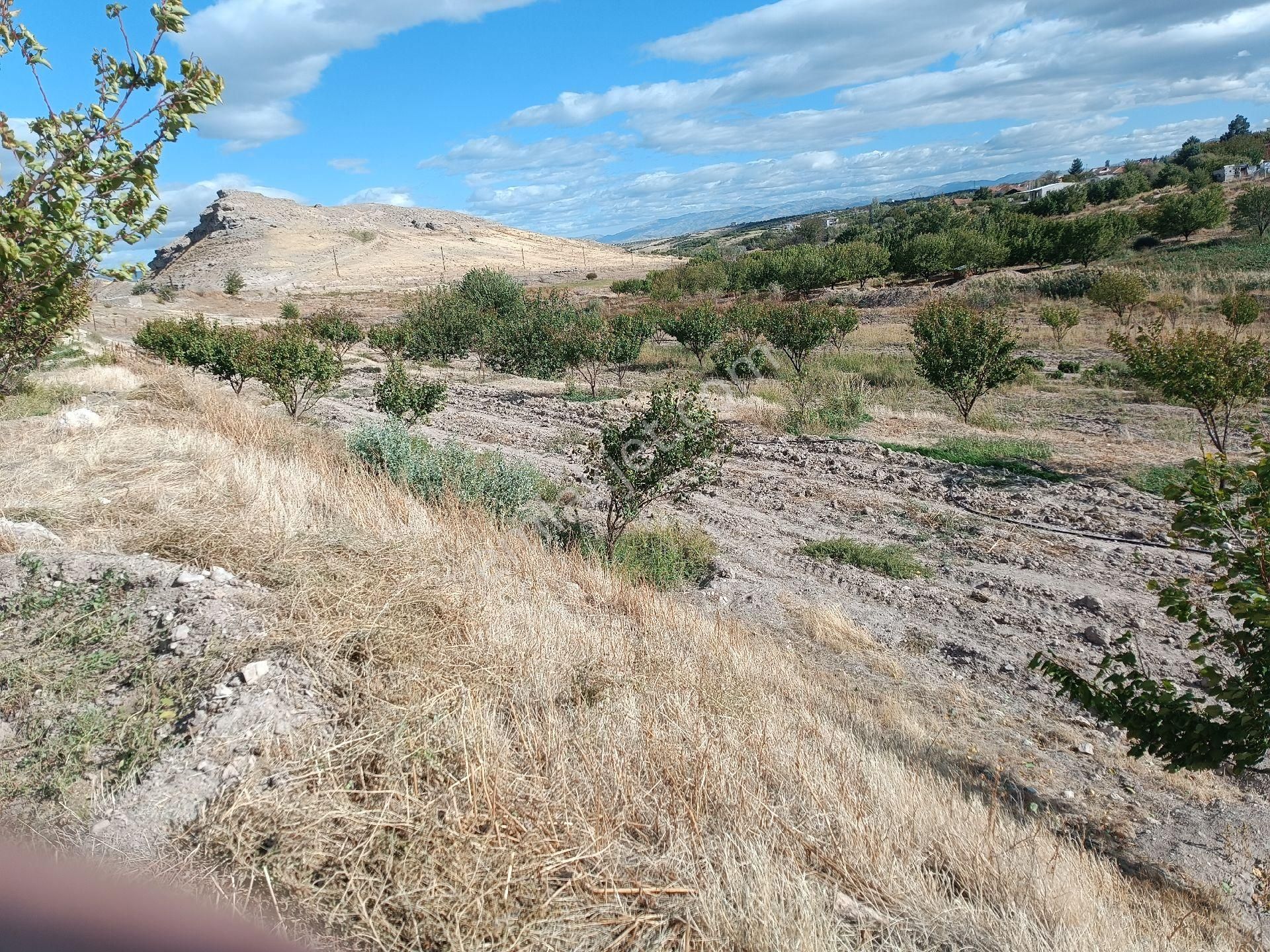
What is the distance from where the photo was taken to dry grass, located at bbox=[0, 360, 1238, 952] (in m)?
2.38

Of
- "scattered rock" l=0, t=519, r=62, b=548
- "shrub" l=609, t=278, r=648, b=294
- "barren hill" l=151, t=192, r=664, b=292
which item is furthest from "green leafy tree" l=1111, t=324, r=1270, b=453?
"barren hill" l=151, t=192, r=664, b=292

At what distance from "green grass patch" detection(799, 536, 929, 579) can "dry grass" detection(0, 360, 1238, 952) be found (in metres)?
3.35

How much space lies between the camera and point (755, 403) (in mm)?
18281

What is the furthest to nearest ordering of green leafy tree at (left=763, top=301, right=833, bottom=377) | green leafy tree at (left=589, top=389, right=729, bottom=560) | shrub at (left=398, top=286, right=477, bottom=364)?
shrub at (left=398, top=286, right=477, bottom=364) → green leafy tree at (left=763, top=301, right=833, bottom=377) → green leafy tree at (left=589, top=389, right=729, bottom=560)

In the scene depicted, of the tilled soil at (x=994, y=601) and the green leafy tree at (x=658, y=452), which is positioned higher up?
the green leafy tree at (x=658, y=452)

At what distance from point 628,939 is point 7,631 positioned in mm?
3309

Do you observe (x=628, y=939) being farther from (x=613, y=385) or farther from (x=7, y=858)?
(x=613, y=385)

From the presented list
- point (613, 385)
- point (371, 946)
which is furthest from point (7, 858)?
point (613, 385)

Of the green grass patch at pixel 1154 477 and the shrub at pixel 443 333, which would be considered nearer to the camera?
the green grass patch at pixel 1154 477

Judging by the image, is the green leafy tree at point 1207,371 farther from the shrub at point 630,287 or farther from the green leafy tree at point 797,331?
the shrub at point 630,287

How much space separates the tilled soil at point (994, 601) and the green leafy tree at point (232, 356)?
1.83 m

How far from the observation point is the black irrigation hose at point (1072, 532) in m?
8.88

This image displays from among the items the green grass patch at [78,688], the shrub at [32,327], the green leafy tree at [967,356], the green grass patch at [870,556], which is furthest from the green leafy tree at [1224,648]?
the green leafy tree at [967,356]

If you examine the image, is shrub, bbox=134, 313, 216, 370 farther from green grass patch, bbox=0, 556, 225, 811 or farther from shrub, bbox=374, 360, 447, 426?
green grass patch, bbox=0, 556, 225, 811
